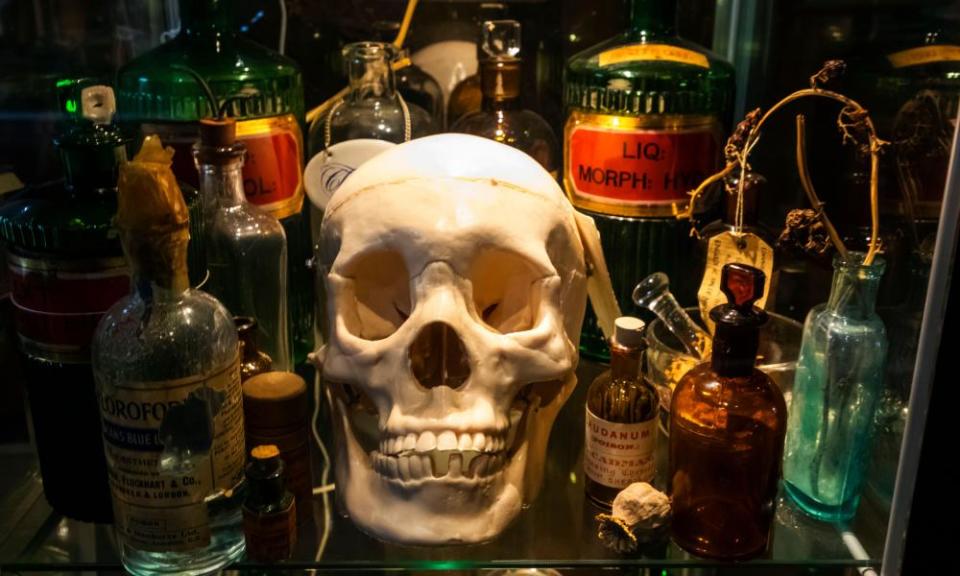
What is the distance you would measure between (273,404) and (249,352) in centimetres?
9

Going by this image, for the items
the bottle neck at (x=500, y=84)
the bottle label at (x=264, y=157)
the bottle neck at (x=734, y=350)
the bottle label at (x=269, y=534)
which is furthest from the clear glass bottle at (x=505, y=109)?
the bottle label at (x=269, y=534)

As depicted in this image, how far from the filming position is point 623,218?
3.50 feet

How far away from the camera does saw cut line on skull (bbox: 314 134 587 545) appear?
768 millimetres

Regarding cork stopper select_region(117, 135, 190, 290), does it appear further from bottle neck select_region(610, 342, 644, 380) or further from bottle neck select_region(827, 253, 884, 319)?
bottle neck select_region(827, 253, 884, 319)

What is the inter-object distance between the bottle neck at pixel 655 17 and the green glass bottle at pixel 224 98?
0.40 metres

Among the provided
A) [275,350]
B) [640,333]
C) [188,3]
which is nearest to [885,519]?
[640,333]

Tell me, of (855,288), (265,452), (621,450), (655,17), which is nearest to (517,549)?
(621,450)

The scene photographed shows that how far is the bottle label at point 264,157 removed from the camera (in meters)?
1.01

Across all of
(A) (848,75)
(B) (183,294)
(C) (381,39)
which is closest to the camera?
(B) (183,294)

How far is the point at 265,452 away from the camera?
2.48 feet

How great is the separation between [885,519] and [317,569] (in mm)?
476

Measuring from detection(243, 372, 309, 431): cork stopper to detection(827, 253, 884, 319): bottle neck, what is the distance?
477mm

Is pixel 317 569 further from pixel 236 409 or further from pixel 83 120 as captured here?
pixel 83 120

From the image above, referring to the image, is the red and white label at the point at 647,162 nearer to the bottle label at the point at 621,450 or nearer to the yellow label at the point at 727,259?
the yellow label at the point at 727,259
